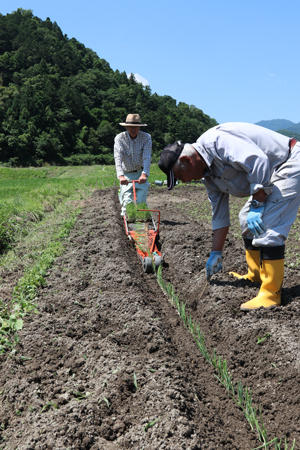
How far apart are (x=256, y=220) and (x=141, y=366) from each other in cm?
145

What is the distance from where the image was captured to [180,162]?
329 cm

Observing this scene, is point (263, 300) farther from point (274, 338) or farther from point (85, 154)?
point (85, 154)

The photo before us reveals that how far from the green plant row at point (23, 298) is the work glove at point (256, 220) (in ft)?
6.84

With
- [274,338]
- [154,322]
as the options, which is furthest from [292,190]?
[154,322]

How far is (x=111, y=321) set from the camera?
3.75 meters

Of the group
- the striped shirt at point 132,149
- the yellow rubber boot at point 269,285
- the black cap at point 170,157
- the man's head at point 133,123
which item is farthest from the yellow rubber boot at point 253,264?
the man's head at point 133,123

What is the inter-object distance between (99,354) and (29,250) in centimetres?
373

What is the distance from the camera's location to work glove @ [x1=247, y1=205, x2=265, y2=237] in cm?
337

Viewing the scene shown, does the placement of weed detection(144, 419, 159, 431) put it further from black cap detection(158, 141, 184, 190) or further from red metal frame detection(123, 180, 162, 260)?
red metal frame detection(123, 180, 162, 260)

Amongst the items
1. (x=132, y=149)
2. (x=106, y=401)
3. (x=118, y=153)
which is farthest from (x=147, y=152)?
(x=106, y=401)

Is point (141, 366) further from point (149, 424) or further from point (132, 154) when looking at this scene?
point (132, 154)

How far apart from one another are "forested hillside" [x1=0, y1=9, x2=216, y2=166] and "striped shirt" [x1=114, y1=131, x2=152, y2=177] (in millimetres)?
39102

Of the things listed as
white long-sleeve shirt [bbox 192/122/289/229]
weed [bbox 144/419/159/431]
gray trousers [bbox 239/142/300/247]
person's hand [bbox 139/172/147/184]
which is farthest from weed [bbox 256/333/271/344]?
person's hand [bbox 139/172/147/184]

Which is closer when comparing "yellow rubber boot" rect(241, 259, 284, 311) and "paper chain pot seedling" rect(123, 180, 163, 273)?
"yellow rubber boot" rect(241, 259, 284, 311)
